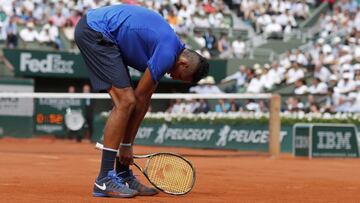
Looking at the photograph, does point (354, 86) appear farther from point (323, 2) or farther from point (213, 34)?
point (323, 2)

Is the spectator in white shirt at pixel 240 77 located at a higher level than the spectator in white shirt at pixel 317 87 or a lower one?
higher

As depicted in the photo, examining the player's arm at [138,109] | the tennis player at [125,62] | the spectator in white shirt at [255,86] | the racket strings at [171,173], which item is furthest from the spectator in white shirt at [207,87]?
the tennis player at [125,62]

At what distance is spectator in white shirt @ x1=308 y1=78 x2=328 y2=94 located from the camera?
79.9 ft

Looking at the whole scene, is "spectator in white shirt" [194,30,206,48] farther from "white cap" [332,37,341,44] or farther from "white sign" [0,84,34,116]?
"white sign" [0,84,34,116]

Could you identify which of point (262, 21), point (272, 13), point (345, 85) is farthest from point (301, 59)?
point (272, 13)

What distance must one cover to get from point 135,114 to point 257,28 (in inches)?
935

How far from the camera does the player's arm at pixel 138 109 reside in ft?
25.2

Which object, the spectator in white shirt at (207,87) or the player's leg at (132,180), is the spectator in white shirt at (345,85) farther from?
the player's leg at (132,180)

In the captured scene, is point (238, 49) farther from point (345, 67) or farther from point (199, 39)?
point (345, 67)

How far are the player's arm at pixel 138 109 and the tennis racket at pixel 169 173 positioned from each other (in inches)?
4.1

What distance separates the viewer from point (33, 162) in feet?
46.7

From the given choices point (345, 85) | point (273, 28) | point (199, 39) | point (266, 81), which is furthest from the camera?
point (273, 28)

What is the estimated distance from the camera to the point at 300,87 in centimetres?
2498

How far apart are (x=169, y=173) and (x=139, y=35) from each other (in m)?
1.30
